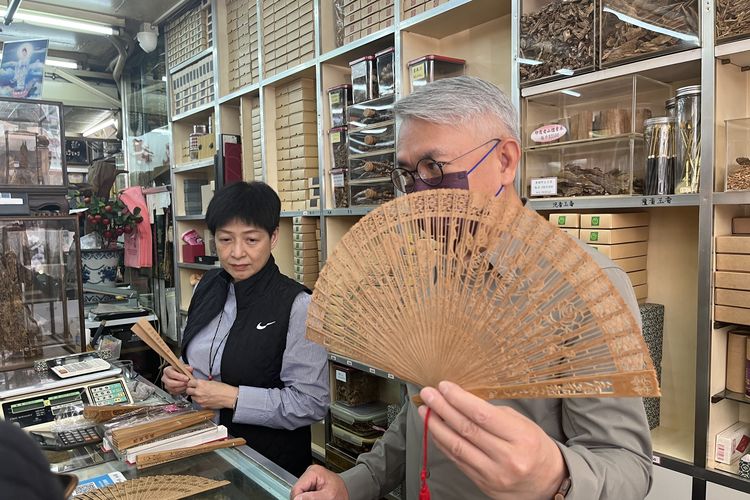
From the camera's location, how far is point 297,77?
349 centimetres

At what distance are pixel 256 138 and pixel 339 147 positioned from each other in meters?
1.04

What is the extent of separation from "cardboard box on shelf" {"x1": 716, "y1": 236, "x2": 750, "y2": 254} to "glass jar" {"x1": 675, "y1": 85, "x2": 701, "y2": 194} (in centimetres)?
17

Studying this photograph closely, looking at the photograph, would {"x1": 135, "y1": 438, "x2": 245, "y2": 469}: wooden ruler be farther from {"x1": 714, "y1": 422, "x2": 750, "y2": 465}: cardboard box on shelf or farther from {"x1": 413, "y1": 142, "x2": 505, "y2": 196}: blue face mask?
{"x1": 714, "y1": 422, "x2": 750, "y2": 465}: cardboard box on shelf

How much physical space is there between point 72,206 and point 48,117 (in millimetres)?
2551

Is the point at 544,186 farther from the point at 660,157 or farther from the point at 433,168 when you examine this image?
the point at 433,168

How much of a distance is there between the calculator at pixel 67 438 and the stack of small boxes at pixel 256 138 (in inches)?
99.2

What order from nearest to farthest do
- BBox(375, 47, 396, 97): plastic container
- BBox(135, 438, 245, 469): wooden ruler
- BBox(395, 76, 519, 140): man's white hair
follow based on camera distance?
BBox(395, 76, 519, 140): man's white hair → BBox(135, 438, 245, 469): wooden ruler → BBox(375, 47, 396, 97): plastic container

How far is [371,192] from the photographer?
2.88 m

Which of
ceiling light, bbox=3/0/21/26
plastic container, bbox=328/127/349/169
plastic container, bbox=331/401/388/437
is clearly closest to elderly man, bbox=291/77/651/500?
plastic container, bbox=331/401/388/437

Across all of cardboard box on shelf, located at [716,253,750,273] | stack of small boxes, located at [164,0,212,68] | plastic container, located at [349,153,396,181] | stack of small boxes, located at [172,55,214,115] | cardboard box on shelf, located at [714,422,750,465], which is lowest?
cardboard box on shelf, located at [714,422,750,465]

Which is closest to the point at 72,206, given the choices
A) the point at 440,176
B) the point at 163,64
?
the point at 163,64

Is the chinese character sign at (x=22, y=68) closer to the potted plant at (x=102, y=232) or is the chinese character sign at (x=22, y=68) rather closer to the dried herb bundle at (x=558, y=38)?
the potted plant at (x=102, y=232)

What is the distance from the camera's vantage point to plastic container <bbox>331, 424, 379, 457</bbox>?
3.08 meters

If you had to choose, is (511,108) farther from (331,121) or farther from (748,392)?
(331,121)
